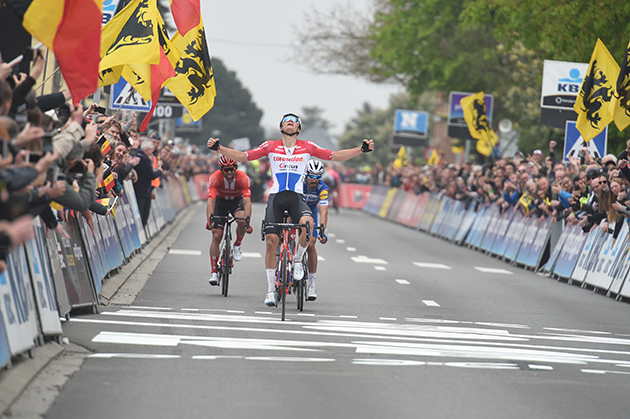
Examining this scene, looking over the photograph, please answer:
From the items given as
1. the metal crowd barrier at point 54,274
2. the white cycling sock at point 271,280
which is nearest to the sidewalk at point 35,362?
the metal crowd barrier at point 54,274

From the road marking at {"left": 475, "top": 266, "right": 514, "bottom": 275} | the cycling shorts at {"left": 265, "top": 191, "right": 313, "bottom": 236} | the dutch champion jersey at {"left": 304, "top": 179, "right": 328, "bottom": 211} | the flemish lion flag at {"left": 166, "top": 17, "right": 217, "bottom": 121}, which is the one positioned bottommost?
the road marking at {"left": 475, "top": 266, "right": 514, "bottom": 275}

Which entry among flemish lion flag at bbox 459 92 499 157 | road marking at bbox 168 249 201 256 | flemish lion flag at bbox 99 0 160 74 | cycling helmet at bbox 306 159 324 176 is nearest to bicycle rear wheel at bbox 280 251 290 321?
cycling helmet at bbox 306 159 324 176

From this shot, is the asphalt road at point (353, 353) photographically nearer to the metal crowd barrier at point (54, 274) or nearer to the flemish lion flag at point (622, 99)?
the metal crowd barrier at point (54, 274)

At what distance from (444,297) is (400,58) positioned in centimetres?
2282

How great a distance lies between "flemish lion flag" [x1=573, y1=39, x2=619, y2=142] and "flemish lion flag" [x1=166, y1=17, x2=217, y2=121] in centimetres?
675

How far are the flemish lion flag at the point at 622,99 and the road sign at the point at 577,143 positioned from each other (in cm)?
316

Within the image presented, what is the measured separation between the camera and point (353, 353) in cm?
895

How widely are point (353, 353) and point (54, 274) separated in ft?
9.23

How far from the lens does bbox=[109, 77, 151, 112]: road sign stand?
736 inches

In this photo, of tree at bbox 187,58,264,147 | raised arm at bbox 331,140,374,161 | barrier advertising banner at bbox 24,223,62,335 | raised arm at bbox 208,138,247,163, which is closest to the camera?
barrier advertising banner at bbox 24,223,62,335

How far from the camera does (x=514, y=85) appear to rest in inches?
1345

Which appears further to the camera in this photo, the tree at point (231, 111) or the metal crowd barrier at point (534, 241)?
the tree at point (231, 111)

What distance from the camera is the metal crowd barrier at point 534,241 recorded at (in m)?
16.5

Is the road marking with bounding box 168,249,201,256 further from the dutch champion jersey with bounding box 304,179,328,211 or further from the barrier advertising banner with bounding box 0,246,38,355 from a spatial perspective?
the barrier advertising banner with bounding box 0,246,38,355
